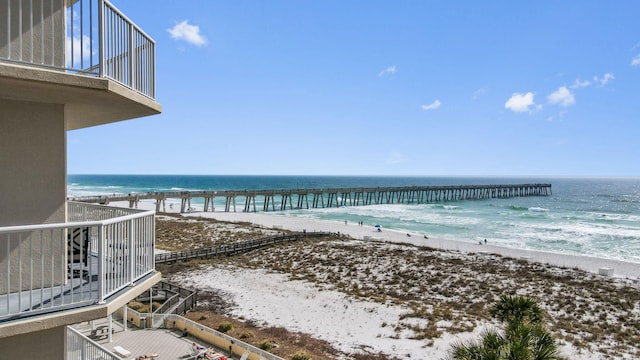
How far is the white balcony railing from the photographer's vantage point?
12.2 ft

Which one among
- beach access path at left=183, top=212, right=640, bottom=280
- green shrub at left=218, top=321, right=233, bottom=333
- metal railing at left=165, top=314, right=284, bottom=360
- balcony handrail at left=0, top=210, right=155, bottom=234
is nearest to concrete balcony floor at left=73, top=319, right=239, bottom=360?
metal railing at left=165, top=314, right=284, bottom=360

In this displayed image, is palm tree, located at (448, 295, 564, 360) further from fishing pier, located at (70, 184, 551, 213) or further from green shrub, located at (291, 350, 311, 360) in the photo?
fishing pier, located at (70, 184, 551, 213)

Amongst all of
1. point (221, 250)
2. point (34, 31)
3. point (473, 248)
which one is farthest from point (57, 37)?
point (473, 248)

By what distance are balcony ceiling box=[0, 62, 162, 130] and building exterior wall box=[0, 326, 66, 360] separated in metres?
2.37

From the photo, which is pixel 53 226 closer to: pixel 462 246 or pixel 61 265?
pixel 61 265

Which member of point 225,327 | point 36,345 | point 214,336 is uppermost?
point 36,345

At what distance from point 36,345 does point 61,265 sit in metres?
0.92

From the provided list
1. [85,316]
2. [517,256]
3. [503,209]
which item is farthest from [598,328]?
[503,209]

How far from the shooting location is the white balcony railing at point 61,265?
3730 millimetres

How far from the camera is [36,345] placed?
4301 millimetres

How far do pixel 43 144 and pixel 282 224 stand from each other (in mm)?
47865

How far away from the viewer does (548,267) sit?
28422 millimetres

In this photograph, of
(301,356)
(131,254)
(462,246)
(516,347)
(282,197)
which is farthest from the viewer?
(282,197)

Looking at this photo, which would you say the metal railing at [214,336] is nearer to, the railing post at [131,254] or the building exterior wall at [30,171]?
the railing post at [131,254]
